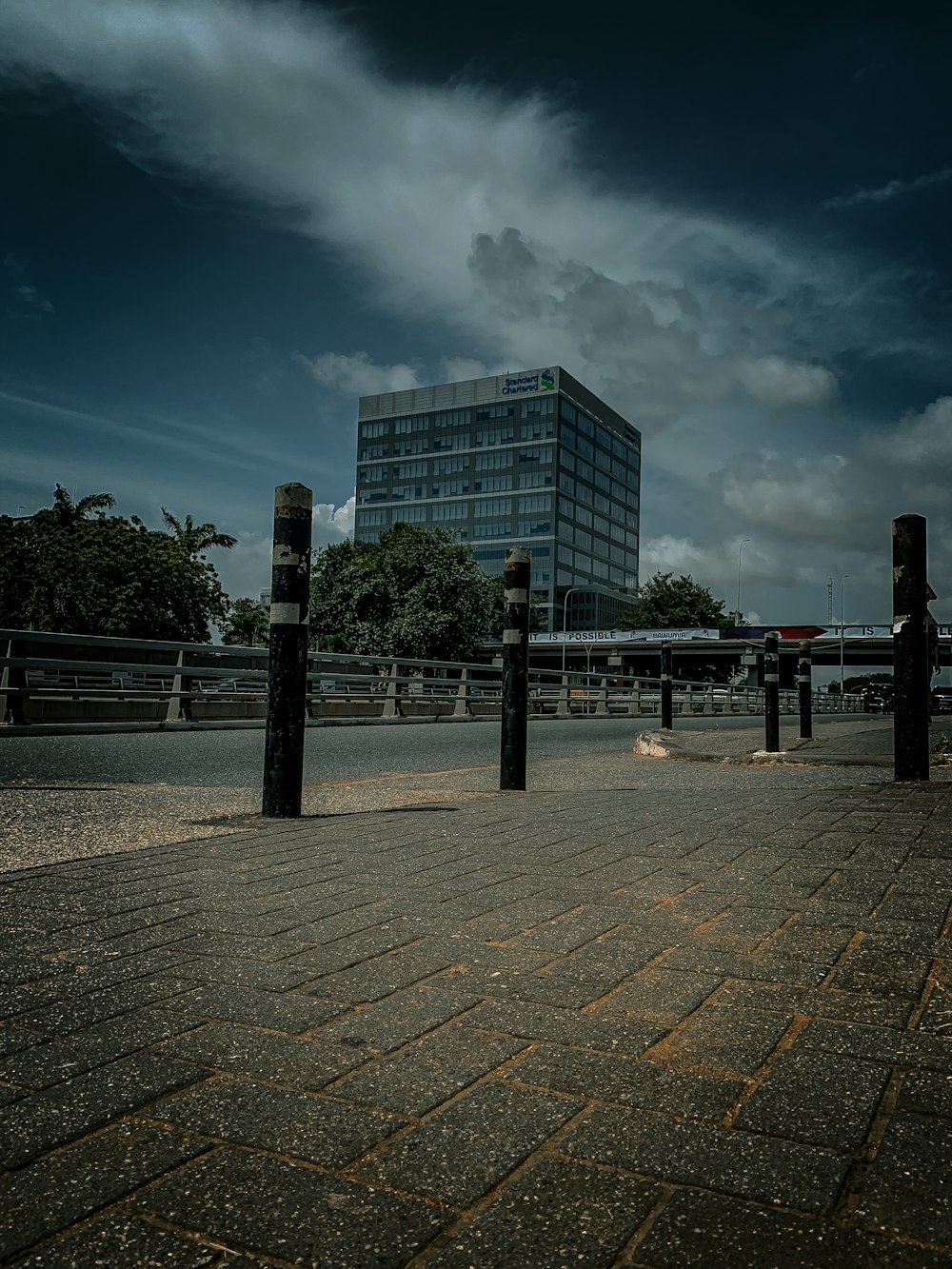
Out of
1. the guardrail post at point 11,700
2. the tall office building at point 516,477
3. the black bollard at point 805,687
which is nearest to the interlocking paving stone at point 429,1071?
the guardrail post at point 11,700

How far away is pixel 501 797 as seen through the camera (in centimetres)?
686

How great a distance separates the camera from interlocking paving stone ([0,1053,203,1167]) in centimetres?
172

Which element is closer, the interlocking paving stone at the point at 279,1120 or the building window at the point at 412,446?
the interlocking paving stone at the point at 279,1120

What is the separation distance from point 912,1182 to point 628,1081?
21.6 inches

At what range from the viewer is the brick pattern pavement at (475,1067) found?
1.47 m

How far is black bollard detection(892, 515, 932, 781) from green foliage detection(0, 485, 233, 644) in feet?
128

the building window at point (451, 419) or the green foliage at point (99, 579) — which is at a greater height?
the building window at point (451, 419)

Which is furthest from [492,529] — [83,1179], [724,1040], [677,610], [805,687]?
[83,1179]

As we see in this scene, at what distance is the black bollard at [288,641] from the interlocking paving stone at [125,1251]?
4183mm

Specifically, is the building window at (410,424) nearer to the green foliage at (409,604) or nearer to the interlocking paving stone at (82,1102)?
the green foliage at (409,604)

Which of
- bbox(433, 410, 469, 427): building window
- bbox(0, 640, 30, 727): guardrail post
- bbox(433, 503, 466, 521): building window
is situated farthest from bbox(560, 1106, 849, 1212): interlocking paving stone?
bbox(433, 410, 469, 427): building window

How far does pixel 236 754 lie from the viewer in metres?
10.2

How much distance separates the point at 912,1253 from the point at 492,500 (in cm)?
13272

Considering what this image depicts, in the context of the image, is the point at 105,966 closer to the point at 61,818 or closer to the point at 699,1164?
the point at 699,1164
